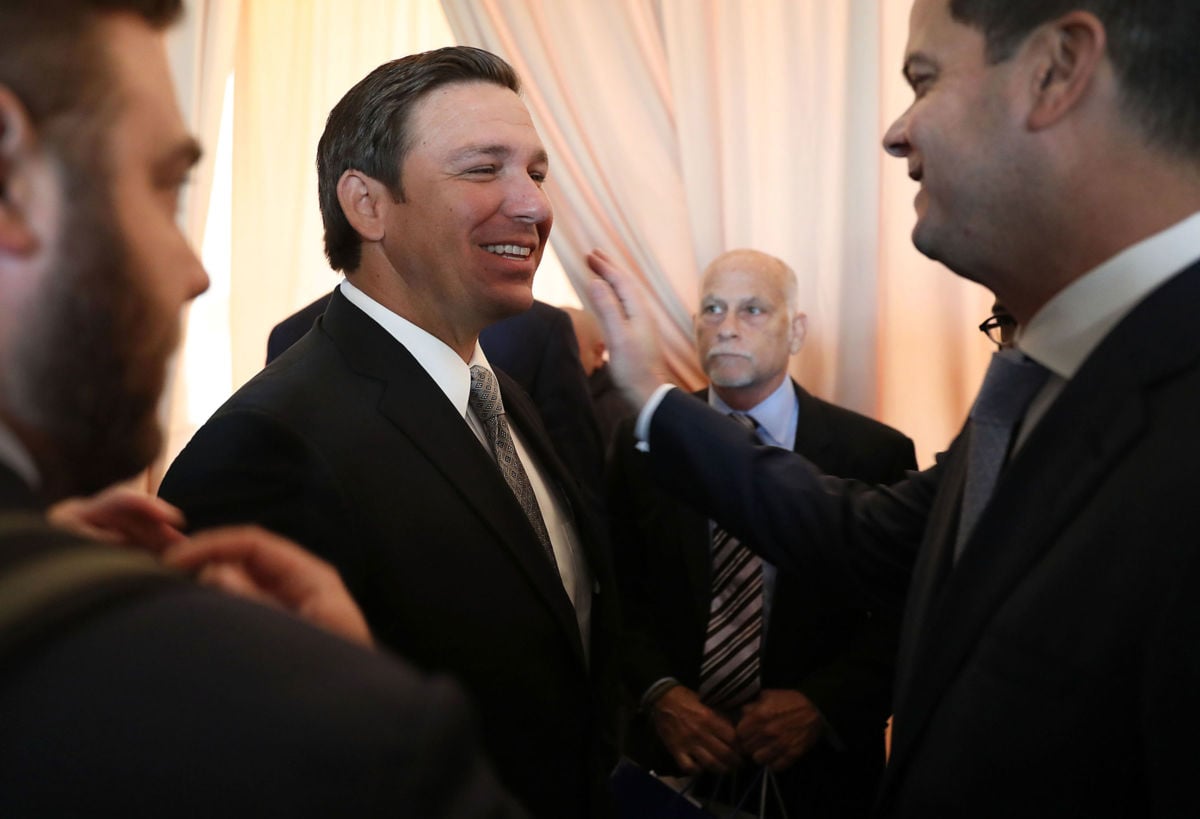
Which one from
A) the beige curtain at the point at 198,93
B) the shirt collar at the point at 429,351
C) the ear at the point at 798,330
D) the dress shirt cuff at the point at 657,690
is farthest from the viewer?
the beige curtain at the point at 198,93

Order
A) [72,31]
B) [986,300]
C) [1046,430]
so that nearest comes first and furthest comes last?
[72,31] < [1046,430] < [986,300]

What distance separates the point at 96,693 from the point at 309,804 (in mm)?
122

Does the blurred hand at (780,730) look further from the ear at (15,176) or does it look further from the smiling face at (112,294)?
the ear at (15,176)

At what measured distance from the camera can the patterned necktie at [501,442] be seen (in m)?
1.66

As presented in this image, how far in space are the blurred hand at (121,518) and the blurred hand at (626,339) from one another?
1159 millimetres

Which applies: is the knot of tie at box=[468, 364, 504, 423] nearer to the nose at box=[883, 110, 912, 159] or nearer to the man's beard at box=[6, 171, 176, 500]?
the nose at box=[883, 110, 912, 159]

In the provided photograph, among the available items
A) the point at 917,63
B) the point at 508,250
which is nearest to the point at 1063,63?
the point at 917,63

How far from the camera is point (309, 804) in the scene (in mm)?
532

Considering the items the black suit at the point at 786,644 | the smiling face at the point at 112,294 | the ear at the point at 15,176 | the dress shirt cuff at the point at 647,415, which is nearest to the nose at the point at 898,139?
the dress shirt cuff at the point at 647,415

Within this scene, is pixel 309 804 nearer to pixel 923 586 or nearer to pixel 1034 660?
pixel 1034 660

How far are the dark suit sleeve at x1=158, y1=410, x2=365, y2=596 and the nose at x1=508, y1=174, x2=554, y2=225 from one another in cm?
61

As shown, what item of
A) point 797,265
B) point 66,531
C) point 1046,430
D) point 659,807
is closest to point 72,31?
point 66,531

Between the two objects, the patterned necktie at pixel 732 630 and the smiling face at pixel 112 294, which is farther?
the patterned necktie at pixel 732 630

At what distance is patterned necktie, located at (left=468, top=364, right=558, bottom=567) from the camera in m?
1.66
